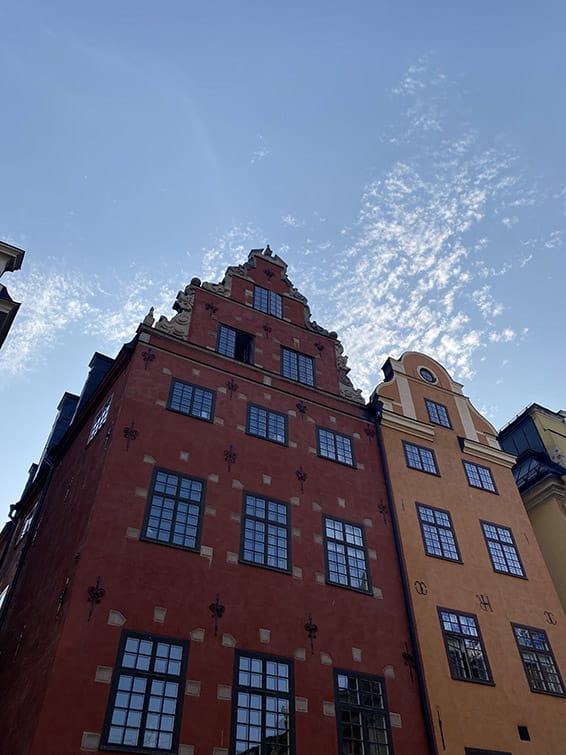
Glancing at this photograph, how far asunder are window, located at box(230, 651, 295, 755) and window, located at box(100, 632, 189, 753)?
4.18 ft

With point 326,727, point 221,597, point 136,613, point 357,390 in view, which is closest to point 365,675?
point 326,727

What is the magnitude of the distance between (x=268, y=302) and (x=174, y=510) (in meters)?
10.3

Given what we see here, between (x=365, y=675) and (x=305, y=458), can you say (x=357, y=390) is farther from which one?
(x=365, y=675)

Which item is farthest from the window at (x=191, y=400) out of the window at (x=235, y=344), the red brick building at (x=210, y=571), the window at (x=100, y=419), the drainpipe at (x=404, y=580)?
the drainpipe at (x=404, y=580)

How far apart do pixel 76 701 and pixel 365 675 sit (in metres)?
6.77

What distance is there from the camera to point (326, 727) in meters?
13.0

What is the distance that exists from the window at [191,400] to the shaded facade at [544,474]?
14.1 meters

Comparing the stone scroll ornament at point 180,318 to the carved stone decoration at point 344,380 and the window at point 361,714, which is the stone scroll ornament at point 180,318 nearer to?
the carved stone decoration at point 344,380

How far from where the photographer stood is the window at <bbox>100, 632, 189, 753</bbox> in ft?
36.0

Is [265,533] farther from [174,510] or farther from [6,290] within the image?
[6,290]

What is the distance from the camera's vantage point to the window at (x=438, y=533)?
59.8 feet

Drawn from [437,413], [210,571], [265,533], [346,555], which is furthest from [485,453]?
[210,571]

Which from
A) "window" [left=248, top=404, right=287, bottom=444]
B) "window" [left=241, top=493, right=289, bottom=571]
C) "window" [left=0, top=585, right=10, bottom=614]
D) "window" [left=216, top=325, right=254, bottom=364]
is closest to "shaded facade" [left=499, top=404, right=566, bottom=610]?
"window" [left=241, top=493, right=289, bottom=571]

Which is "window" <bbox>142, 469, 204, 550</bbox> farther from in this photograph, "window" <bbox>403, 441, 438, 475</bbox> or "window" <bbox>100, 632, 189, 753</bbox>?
"window" <bbox>403, 441, 438, 475</bbox>
